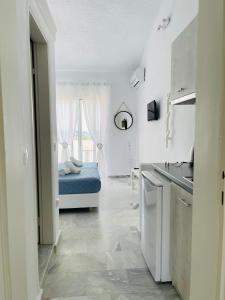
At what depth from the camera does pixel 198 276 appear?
1.08m

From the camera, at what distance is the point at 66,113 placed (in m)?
6.43

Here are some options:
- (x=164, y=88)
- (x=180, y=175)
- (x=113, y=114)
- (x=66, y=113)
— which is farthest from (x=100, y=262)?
(x=113, y=114)

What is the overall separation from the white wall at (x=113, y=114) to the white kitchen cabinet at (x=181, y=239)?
15.7 ft

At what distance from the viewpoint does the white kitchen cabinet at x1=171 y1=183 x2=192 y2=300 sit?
1.68 meters

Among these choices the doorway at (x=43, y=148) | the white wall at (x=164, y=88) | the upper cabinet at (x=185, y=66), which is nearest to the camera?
the upper cabinet at (x=185, y=66)

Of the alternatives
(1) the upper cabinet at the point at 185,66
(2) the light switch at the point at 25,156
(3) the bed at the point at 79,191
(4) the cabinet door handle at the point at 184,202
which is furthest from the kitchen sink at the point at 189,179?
(3) the bed at the point at 79,191

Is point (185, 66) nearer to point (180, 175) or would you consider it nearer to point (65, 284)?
point (180, 175)

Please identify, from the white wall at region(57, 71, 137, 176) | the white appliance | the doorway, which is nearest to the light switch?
the doorway

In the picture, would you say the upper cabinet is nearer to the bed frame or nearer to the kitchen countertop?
the kitchen countertop

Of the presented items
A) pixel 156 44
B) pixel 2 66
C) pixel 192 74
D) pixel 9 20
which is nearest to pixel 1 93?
pixel 2 66

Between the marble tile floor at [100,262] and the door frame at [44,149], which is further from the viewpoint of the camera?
the door frame at [44,149]

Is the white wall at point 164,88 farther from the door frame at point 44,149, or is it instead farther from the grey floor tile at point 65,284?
the grey floor tile at point 65,284

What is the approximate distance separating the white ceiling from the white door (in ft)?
9.03

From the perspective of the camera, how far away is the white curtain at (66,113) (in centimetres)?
639
